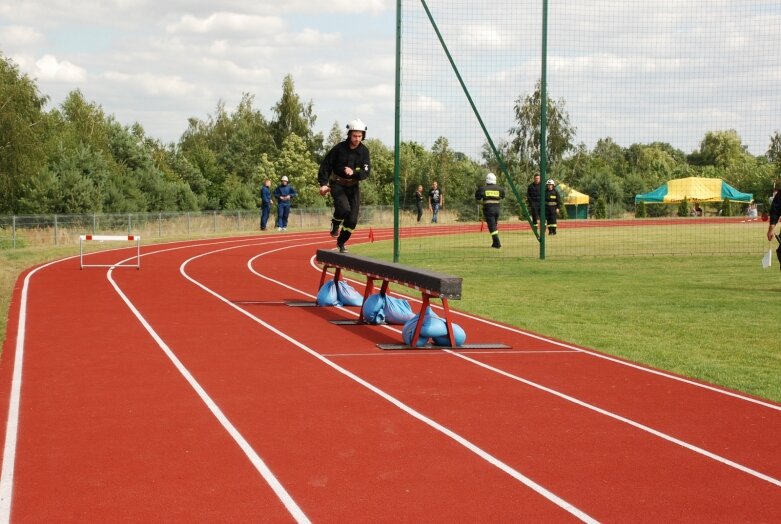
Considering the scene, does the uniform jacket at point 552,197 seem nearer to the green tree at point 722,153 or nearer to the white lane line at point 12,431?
the green tree at point 722,153

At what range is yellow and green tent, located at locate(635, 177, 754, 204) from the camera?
169ft

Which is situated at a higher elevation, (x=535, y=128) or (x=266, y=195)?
(x=535, y=128)

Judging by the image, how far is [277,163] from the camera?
83625mm

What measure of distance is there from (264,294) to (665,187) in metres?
43.7

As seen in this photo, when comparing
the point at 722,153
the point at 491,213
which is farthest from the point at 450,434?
the point at 722,153

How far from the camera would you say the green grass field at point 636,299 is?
10523 mm

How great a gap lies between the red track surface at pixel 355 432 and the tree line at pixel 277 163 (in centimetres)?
1412

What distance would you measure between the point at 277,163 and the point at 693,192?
37.9 meters

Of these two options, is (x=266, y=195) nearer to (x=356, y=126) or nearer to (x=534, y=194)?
(x=534, y=194)

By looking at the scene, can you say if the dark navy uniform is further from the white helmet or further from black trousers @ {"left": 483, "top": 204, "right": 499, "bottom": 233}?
black trousers @ {"left": 483, "top": 204, "right": 499, "bottom": 233}

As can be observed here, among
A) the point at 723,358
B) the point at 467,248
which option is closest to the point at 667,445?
the point at 723,358

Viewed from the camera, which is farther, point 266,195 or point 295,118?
point 295,118

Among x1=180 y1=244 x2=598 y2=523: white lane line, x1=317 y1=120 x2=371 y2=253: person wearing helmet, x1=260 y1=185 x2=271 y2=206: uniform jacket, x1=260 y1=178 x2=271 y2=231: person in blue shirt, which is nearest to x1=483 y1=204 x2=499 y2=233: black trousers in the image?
x1=317 y1=120 x2=371 y2=253: person wearing helmet

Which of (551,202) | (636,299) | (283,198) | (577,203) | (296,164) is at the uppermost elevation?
(296,164)
